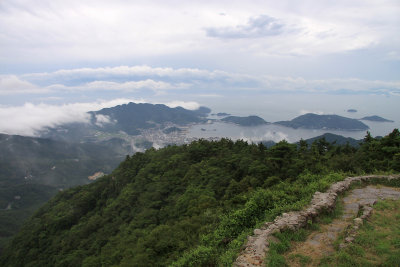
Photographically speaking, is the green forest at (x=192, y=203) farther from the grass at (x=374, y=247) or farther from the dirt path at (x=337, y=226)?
the grass at (x=374, y=247)

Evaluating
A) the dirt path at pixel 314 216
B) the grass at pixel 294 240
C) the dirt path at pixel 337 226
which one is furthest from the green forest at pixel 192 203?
the dirt path at pixel 337 226

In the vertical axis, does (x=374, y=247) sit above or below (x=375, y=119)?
below

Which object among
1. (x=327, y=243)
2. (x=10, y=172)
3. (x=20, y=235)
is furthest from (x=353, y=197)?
(x=10, y=172)

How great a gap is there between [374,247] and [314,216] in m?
2.33

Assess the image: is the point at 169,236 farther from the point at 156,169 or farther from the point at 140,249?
the point at 156,169

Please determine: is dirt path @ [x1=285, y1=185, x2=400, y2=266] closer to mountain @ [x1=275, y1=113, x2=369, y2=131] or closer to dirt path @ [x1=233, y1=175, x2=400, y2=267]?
dirt path @ [x1=233, y1=175, x2=400, y2=267]

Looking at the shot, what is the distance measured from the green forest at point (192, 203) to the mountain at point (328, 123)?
16622 centimetres

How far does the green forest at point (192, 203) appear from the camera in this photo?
1094 centimetres

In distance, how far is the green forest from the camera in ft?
35.9

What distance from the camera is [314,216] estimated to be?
895cm

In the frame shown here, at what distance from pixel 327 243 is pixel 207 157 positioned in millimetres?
27846

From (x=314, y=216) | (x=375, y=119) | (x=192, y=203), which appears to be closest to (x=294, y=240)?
(x=314, y=216)

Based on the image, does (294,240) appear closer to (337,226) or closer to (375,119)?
(337,226)

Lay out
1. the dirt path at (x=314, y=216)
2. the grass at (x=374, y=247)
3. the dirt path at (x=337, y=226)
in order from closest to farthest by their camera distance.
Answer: the grass at (x=374, y=247), the dirt path at (x=314, y=216), the dirt path at (x=337, y=226)
